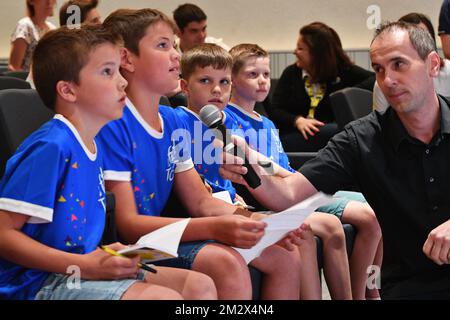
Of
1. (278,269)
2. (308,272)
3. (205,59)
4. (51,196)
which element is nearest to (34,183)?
(51,196)

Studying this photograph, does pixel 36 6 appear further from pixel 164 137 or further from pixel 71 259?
pixel 71 259

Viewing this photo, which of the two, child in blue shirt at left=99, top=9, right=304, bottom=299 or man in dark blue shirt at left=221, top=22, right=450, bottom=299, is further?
man in dark blue shirt at left=221, top=22, right=450, bottom=299

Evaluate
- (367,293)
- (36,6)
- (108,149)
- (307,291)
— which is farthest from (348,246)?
(36,6)

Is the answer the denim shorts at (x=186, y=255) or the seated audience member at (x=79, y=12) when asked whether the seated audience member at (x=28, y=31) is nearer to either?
the seated audience member at (x=79, y=12)

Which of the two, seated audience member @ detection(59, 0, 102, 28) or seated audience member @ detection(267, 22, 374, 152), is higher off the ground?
seated audience member @ detection(59, 0, 102, 28)

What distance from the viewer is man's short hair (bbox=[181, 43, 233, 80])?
2826 mm

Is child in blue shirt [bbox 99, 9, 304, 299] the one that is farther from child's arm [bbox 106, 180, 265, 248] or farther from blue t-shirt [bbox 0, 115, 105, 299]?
blue t-shirt [bbox 0, 115, 105, 299]

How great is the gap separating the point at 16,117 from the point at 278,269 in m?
0.91

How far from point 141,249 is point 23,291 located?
31 centimetres

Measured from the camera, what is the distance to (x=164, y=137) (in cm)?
217

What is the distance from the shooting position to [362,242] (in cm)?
273

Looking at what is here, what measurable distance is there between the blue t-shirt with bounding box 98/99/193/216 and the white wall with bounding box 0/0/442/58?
459 centimetres

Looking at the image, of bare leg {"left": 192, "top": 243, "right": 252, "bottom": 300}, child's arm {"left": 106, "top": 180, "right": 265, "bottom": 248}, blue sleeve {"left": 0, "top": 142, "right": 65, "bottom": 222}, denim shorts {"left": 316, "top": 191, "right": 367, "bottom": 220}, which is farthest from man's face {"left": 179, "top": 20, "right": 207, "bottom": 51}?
blue sleeve {"left": 0, "top": 142, "right": 65, "bottom": 222}

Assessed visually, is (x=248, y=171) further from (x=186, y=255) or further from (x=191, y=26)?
(x=191, y=26)
